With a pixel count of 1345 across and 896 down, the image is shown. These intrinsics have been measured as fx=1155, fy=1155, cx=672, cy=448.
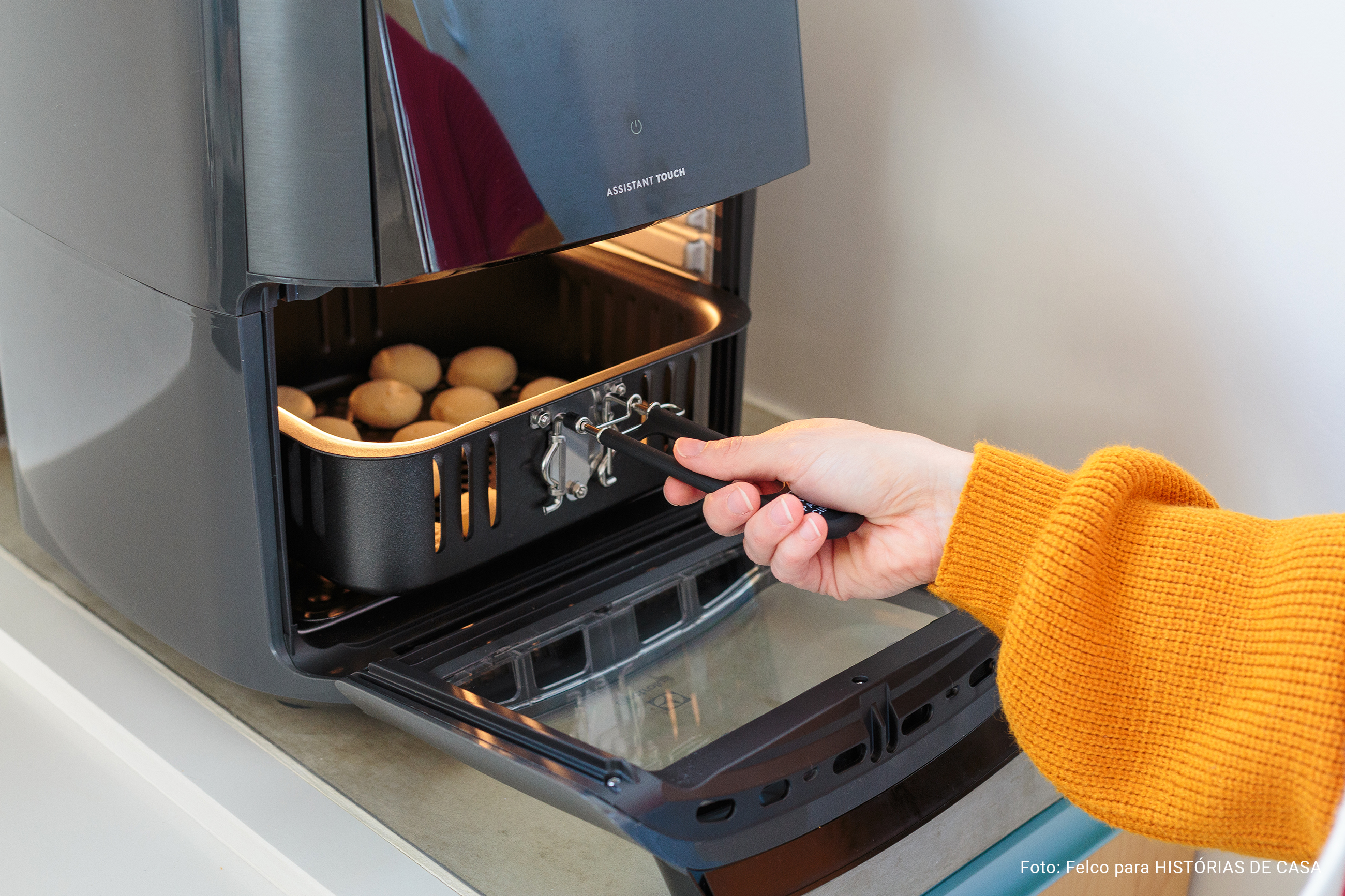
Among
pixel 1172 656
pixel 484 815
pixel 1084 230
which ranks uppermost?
pixel 1084 230

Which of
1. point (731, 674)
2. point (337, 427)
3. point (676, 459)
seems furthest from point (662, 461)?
point (337, 427)

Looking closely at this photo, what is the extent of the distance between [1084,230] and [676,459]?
13.8 inches

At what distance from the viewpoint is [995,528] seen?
55cm

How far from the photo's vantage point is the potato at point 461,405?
749 millimetres

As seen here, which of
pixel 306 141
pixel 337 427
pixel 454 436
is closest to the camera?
pixel 306 141

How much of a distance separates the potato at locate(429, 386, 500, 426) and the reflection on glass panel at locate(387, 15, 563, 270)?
0.80ft

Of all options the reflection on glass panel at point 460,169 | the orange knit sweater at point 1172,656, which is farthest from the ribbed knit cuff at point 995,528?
the reflection on glass panel at point 460,169

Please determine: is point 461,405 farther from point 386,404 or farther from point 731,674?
point 731,674

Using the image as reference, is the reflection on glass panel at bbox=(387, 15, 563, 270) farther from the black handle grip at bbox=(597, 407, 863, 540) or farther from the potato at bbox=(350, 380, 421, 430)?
the potato at bbox=(350, 380, 421, 430)

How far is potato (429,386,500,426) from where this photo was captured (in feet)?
2.46

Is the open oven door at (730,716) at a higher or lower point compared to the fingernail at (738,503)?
lower

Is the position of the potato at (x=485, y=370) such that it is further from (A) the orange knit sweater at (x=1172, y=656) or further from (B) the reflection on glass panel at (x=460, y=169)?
(A) the orange knit sweater at (x=1172, y=656)

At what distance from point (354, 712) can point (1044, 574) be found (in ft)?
1.26

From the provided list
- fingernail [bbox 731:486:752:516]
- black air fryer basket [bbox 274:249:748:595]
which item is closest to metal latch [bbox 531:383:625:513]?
black air fryer basket [bbox 274:249:748:595]
